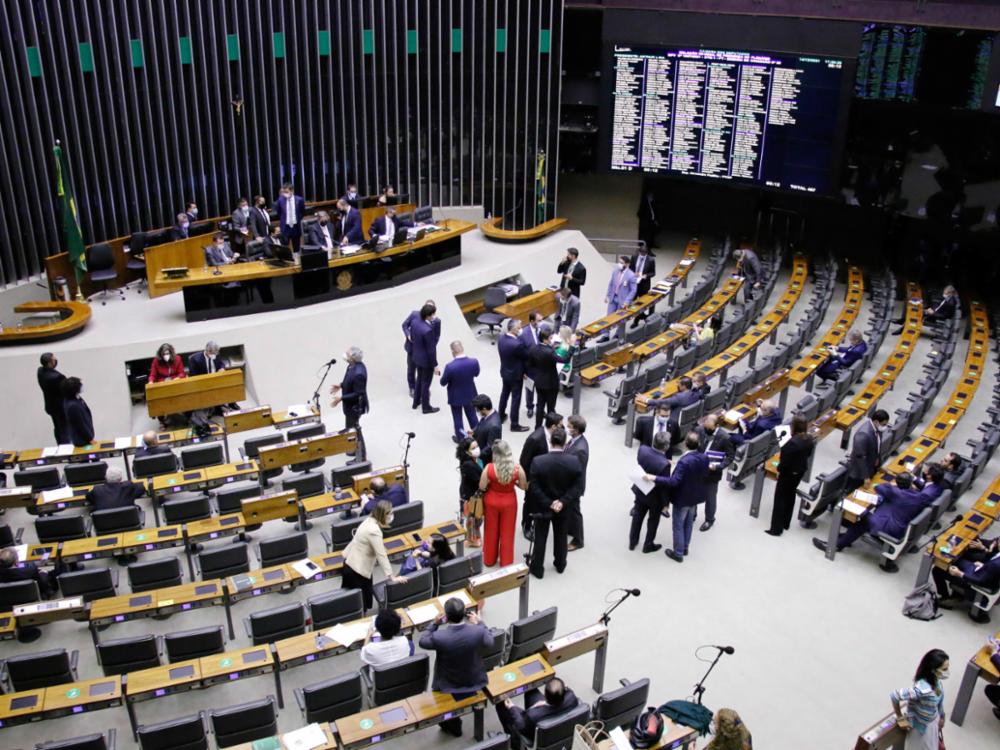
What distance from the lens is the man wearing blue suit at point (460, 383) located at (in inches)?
425

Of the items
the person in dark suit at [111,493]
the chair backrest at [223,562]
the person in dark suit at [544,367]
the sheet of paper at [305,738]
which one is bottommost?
the chair backrest at [223,562]

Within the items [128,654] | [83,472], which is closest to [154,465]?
[83,472]

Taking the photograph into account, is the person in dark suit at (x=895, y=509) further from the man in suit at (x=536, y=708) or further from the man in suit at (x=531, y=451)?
the man in suit at (x=536, y=708)

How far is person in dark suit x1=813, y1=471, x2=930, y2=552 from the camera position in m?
8.75

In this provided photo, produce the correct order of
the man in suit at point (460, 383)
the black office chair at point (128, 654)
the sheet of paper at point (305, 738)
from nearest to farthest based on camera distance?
the sheet of paper at point (305, 738) → the black office chair at point (128, 654) → the man in suit at point (460, 383)

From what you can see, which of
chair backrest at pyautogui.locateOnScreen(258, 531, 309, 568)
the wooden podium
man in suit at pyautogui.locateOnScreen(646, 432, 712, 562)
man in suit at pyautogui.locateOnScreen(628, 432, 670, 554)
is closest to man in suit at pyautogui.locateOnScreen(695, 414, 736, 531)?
man in suit at pyautogui.locateOnScreen(646, 432, 712, 562)

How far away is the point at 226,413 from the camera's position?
35.6 feet

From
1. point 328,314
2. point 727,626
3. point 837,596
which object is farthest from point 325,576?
point 328,314

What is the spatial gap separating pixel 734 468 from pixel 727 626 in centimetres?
246

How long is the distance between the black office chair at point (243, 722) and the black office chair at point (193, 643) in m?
0.71

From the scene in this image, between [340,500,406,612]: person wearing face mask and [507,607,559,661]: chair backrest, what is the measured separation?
42.0 inches

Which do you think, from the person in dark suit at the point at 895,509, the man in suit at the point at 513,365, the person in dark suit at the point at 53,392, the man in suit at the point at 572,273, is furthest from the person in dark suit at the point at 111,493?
the man in suit at the point at 572,273

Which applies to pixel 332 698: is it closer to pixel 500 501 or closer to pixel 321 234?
pixel 500 501

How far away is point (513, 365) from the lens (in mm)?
11203
